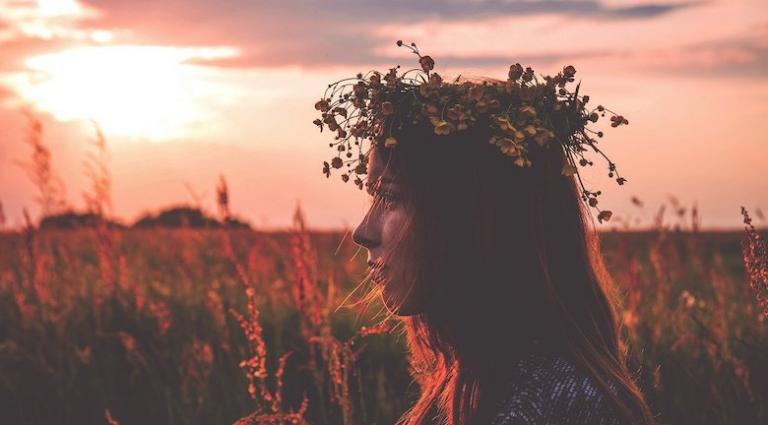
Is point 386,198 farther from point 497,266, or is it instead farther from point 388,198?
point 497,266

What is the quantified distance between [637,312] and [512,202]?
3839 millimetres

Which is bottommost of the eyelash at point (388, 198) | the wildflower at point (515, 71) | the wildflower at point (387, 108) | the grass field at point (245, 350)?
the grass field at point (245, 350)

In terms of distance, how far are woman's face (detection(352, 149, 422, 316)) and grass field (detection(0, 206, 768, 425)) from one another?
4.37 ft

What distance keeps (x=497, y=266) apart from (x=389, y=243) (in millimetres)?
311

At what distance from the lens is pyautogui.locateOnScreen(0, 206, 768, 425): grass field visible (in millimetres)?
4465

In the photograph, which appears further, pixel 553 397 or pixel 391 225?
pixel 391 225

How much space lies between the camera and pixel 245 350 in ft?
18.7

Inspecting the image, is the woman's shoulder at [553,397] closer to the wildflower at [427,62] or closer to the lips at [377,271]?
the lips at [377,271]

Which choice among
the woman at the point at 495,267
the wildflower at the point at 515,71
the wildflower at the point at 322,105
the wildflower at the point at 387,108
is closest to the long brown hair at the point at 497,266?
the woman at the point at 495,267

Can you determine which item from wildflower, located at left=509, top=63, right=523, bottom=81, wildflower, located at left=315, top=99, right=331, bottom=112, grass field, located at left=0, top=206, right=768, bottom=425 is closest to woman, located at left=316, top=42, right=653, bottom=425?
wildflower, located at left=509, top=63, right=523, bottom=81

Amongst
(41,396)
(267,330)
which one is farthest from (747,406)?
(41,396)

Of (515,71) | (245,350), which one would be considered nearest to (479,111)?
(515,71)

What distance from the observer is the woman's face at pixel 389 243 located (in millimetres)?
2242

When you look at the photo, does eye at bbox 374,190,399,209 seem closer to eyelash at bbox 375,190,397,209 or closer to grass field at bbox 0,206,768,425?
eyelash at bbox 375,190,397,209
